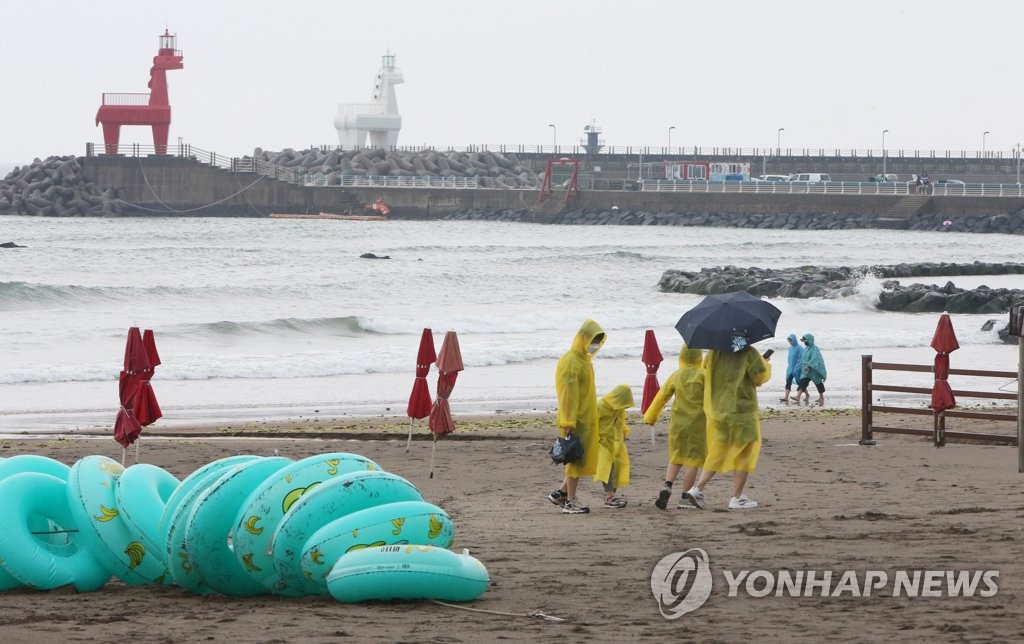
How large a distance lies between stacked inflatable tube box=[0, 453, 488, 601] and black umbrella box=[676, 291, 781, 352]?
2.78 meters

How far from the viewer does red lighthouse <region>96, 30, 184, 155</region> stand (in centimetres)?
6894

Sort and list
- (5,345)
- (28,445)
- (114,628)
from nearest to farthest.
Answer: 1. (114,628)
2. (28,445)
3. (5,345)

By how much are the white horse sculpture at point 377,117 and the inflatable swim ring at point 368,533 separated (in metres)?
80.6

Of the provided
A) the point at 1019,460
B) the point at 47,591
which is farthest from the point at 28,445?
the point at 1019,460

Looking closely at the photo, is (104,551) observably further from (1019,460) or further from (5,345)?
(5,345)

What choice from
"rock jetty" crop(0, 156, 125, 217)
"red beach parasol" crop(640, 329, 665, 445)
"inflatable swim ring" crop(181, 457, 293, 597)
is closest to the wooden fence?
"red beach parasol" crop(640, 329, 665, 445)

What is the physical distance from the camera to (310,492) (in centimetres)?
552

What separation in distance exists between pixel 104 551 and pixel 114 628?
1060 mm

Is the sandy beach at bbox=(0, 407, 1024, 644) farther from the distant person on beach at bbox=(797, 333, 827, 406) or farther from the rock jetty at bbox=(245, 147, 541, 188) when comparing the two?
the rock jetty at bbox=(245, 147, 541, 188)

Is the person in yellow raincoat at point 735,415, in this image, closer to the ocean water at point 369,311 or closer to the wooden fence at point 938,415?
the wooden fence at point 938,415

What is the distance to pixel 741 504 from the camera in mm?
7953

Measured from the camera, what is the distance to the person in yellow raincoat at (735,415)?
7949 millimetres

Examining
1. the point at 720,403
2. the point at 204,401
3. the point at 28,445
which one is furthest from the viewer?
the point at 204,401

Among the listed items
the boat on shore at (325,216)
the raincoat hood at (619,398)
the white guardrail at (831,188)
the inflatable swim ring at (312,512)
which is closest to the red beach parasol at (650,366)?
the raincoat hood at (619,398)
